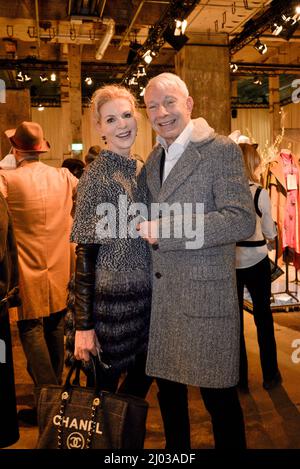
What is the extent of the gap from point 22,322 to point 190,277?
1.43m

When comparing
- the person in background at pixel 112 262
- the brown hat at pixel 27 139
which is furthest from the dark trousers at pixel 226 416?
the brown hat at pixel 27 139

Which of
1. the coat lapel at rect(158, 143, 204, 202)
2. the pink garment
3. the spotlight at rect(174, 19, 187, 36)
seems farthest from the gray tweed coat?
the spotlight at rect(174, 19, 187, 36)

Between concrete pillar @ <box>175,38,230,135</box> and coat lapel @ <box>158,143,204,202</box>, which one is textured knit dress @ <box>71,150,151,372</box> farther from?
concrete pillar @ <box>175,38,230,135</box>

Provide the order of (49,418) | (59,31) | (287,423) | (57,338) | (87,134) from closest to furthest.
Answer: (49,418), (287,423), (57,338), (59,31), (87,134)

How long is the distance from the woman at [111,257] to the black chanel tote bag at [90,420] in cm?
18

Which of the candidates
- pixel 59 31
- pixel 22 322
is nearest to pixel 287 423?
pixel 22 322

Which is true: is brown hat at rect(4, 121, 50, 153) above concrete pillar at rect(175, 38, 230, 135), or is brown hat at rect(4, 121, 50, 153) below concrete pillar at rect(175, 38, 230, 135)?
below

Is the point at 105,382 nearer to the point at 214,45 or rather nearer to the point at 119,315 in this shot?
the point at 119,315

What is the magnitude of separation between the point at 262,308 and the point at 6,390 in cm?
173

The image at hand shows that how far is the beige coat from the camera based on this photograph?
2.85 meters

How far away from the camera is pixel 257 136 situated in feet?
68.8

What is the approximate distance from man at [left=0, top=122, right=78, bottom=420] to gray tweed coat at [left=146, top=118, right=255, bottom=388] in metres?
1.20

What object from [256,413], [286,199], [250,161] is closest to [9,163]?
[250,161]

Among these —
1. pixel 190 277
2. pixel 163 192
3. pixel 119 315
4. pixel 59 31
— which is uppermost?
pixel 59 31
